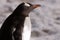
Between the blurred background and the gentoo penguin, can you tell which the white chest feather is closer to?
the gentoo penguin

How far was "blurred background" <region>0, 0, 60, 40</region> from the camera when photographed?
8.45ft

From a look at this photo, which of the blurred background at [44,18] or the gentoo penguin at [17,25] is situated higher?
the blurred background at [44,18]

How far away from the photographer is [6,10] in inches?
123

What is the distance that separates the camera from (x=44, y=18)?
2934 mm

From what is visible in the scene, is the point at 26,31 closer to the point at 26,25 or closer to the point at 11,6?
the point at 26,25

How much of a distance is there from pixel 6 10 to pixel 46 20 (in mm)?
521

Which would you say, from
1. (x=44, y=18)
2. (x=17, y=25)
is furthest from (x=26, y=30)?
(x=44, y=18)

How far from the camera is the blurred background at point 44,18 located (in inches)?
101

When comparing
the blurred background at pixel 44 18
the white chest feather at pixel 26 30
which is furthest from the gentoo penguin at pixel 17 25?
the blurred background at pixel 44 18

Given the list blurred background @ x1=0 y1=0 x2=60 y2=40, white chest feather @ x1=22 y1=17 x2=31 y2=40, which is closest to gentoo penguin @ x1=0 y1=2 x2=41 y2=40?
white chest feather @ x1=22 y1=17 x2=31 y2=40

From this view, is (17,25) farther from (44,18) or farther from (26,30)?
(44,18)

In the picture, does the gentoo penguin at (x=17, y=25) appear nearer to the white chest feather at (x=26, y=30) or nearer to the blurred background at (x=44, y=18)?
the white chest feather at (x=26, y=30)

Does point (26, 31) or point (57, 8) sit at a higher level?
point (57, 8)

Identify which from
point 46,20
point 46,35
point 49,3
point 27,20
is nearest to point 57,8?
point 49,3
